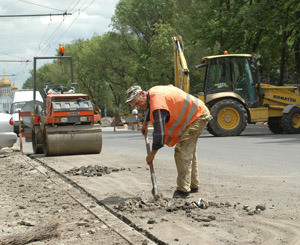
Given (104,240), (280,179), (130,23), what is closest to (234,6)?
(280,179)

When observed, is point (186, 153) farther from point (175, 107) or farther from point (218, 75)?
point (218, 75)

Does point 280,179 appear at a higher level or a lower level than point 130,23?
lower

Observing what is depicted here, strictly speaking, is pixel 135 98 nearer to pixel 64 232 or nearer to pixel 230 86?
pixel 64 232

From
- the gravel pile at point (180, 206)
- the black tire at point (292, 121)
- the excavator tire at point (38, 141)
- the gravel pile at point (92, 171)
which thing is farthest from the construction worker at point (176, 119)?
the black tire at point (292, 121)

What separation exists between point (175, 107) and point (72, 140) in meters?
7.27

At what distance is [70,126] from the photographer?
1321 cm

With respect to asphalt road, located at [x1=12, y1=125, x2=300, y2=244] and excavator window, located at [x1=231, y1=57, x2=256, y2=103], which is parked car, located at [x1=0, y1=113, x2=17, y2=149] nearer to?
asphalt road, located at [x1=12, y1=125, x2=300, y2=244]

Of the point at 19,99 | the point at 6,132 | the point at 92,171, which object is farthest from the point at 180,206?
the point at 19,99

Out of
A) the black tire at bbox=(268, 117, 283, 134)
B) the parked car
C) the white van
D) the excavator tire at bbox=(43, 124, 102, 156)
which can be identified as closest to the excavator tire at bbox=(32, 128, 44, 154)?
the parked car

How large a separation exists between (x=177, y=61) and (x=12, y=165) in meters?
9.97

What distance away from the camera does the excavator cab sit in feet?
59.8

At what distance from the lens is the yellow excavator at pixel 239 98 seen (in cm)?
1812

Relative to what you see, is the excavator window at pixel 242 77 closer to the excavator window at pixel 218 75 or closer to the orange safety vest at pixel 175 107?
the excavator window at pixel 218 75

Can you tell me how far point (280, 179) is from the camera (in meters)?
7.59
